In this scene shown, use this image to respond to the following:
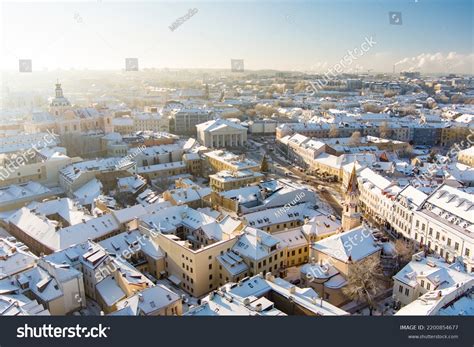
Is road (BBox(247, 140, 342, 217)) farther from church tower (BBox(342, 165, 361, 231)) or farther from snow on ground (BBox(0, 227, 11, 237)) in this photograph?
snow on ground (BBox(0, 227, 11, 237))

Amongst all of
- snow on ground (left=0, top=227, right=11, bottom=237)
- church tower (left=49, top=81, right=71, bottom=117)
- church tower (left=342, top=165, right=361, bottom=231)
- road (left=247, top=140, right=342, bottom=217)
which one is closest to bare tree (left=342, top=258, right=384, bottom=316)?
church tower (left=342, top=165, right=361, bottom=231)

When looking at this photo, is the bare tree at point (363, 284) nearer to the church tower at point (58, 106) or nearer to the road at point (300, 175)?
the road at point (300, 175)

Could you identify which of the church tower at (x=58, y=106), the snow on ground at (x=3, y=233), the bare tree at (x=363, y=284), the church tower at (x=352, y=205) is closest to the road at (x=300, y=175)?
the church tower at (x=352, y=205)

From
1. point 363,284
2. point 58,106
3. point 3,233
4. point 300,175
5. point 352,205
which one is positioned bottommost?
point 363,284

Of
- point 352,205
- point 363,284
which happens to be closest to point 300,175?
point 352,205

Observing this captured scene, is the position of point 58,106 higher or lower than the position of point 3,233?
higher

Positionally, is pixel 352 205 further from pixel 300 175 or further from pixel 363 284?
pixel 300 175
